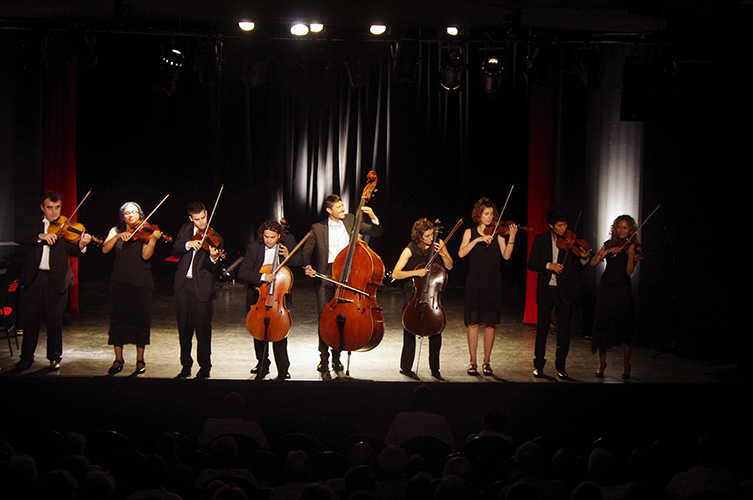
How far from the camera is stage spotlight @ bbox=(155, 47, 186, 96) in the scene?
23.4 ft

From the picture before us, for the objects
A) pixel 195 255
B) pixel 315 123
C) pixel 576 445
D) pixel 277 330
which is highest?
pixel 315 123

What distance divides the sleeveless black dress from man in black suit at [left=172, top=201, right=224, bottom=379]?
2.13 meters

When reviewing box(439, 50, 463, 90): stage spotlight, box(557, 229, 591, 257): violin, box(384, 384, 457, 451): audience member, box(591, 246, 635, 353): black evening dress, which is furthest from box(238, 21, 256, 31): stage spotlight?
box(384, 384, 457, 451): audience member

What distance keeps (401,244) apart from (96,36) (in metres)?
5.68

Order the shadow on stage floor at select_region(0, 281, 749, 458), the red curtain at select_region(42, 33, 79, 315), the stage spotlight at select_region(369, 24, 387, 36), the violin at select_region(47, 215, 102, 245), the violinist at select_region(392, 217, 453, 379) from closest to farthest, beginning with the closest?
the shadow on stage floor at select_region(0, 281, 749, 458) → the violinist at select_region(392, 217, 453, 379) → the violin at select_region(47, 215, 102, 245) → the stage spotlight at select_region(369, 24, 387, 36) → the red curtain at select_region(42, 33, 79, 315)

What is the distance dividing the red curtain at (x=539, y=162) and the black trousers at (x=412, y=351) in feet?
9.29

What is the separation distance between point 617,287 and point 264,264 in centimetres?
298

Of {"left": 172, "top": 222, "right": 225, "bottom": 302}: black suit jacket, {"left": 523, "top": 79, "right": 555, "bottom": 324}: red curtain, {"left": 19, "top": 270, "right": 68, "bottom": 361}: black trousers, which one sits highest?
{"left": 523, "top": 79, "right": 555, "bottom": 324}: red curtain

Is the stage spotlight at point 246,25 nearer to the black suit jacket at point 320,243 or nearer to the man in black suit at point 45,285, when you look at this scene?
the black suit jacket at point 320,243

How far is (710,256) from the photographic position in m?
7.40

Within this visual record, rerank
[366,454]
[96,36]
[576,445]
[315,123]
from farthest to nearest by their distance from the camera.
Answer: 1. [315,123]
2. [96,36]
3. [576,445]
4. [366,454]

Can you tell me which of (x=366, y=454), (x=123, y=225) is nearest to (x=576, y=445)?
(x=366, y=454)

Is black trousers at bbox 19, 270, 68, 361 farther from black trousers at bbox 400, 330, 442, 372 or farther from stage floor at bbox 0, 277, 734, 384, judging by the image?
black trousers at bbox 400, 330, 442, 372

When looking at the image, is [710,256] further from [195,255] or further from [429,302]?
[195,255]
